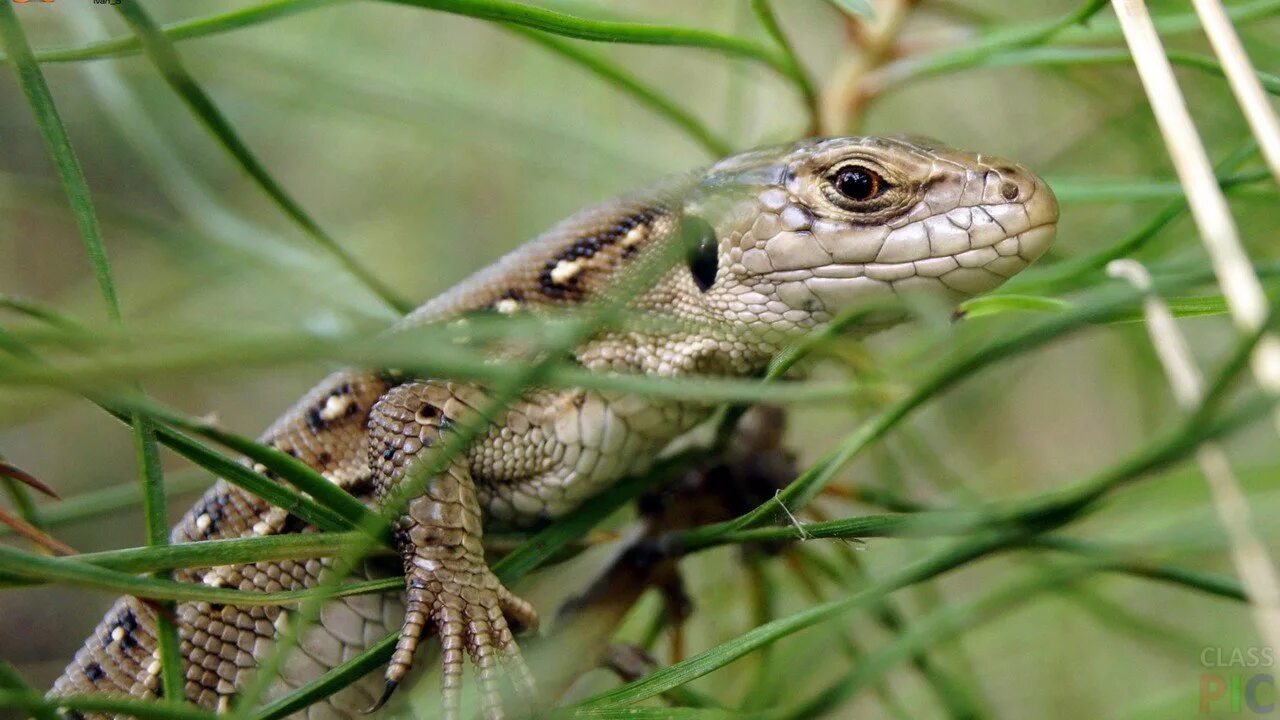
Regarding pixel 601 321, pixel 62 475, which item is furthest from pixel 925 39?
pixel 62 475

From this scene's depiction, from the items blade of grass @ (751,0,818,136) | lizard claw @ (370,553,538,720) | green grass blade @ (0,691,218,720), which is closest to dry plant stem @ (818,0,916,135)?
blade of grass @ (751,0,818,136)

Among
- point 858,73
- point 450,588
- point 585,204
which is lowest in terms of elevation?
point 450,588

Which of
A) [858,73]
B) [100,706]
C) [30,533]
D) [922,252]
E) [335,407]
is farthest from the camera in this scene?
[858,73]

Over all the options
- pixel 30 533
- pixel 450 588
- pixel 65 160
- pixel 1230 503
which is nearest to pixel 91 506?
pixel 30 533

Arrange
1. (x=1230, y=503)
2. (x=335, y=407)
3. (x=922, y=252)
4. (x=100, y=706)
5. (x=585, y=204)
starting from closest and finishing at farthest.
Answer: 1. (x=100, y=706)
2. (x=1230, y=503)
3. (x=922, y=252)
4. (x=335, y=407)
5. (x=585, y=204)

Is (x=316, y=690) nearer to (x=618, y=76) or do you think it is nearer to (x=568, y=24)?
(x=568, y=24)

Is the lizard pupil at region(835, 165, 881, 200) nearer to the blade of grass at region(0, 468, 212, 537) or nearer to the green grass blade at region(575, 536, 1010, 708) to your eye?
the green grass blade at region(575, 536, 1010, 708)
